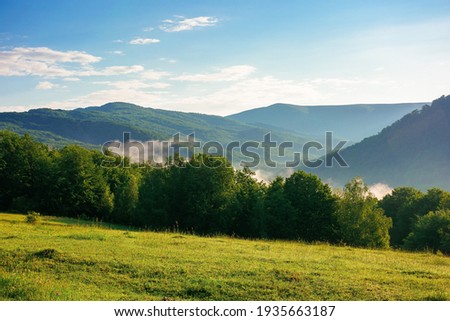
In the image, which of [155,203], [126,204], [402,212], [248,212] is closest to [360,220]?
[248,212]

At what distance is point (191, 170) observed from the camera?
5422 cm

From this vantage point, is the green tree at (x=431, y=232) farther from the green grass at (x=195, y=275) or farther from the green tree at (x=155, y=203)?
the green grass at (x=195, y=275)

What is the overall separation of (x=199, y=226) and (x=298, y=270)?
34.7m

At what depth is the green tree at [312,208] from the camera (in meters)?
49.7

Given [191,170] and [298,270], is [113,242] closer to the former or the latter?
[298,270]

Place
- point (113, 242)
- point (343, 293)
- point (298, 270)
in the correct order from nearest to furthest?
point (343, 293) < point (298, 270) < point (113, 242)

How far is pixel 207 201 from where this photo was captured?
170 ft

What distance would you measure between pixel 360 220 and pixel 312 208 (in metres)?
6.08

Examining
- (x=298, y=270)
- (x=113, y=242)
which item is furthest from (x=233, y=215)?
(x=298, y=270)

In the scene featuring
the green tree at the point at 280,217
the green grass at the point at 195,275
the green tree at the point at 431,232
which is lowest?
the green tree at the point at 431,232

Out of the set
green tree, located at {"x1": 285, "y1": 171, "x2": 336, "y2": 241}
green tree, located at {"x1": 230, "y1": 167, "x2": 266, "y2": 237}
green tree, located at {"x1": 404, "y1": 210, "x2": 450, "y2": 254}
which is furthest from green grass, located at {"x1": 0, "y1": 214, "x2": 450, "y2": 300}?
green tree, located at {"x1": 404, "y1": 210, "x2": 450, "y2": 254}

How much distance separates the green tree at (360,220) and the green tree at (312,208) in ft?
4.58

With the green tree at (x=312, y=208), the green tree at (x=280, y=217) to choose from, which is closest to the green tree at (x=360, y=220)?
the green tree at (x=312, y=208)

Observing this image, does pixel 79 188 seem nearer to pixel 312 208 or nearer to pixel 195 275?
pixel 312 208
